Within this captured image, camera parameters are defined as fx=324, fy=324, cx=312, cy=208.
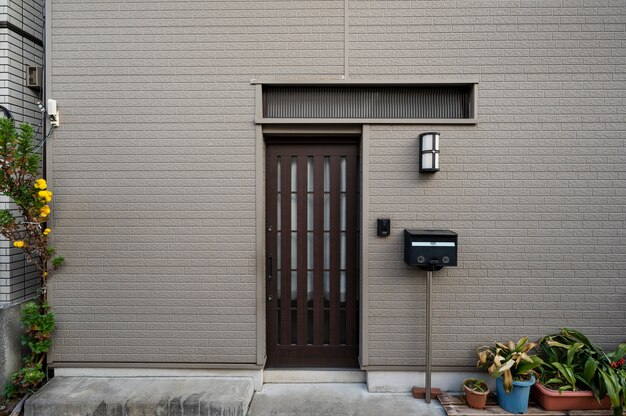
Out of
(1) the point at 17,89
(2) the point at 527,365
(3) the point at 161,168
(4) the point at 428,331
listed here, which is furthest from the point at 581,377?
(1) the point at 17,89

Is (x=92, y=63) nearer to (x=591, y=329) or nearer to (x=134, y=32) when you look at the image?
(x=134, y=32)

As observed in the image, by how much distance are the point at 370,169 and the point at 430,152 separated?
0.61 m

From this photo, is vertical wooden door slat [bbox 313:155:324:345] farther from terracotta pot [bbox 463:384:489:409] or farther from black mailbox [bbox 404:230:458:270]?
terracotta pot [bbox 463:384:489:409]

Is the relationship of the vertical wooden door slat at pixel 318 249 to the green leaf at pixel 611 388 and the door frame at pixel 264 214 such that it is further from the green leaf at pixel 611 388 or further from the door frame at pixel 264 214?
the green leaf at pixel 611 388

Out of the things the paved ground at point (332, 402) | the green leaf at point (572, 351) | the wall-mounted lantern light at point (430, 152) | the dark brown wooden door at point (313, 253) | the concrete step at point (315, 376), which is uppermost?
the wall-mounted lantern light at point (430, 152)

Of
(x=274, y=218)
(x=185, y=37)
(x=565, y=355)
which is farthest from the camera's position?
(x=274, y=218)

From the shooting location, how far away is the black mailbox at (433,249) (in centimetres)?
309

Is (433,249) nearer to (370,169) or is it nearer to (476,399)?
(370,169)

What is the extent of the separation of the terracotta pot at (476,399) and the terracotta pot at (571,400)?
524 millimetres

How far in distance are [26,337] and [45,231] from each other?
1.13m

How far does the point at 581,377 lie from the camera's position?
3041 millimetres

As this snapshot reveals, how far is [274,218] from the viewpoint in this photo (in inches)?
143

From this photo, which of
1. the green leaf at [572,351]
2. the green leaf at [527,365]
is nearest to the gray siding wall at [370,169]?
the green leaf at [572,351]

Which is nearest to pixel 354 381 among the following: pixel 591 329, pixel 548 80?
pixel 591 329
